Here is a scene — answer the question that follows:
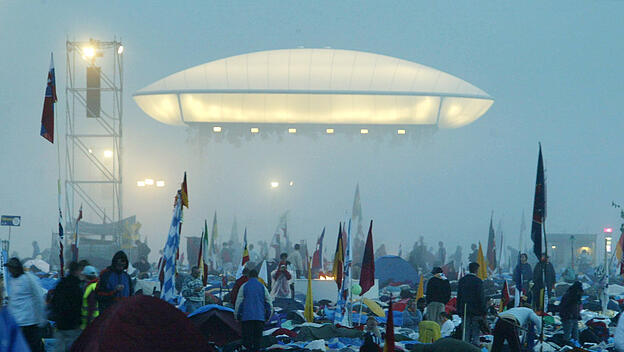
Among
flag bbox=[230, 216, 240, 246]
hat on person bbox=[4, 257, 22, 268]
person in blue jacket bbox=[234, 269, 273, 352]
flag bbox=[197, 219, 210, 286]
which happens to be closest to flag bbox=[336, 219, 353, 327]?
person in blue jacket bbox=[234, 269, 273, 352]

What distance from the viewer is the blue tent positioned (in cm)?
2486

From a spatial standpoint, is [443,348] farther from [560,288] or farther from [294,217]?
[294,217]

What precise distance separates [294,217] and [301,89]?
586cm

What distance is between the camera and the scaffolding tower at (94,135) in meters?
29.2

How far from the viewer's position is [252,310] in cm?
1145

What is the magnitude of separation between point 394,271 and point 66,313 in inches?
653

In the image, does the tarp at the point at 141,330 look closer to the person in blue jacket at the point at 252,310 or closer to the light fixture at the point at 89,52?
the person in blue jacket at the point at 252,310

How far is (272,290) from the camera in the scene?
17828mm

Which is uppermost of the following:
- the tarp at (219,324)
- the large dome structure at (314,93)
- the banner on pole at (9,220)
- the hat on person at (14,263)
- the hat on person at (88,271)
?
the large dome structure at (314,93)

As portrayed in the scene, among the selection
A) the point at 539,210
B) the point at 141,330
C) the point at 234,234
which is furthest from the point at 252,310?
the point at 234,234

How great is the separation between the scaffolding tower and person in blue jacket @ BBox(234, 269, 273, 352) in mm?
17135

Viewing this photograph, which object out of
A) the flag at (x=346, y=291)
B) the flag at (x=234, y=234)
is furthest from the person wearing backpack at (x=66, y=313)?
the flag at (x=234, y=234)

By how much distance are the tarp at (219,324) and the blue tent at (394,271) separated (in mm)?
12535

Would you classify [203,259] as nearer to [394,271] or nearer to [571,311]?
[571,311]
